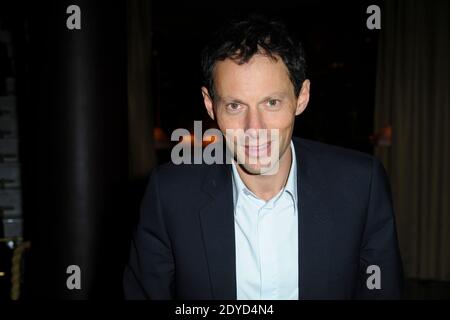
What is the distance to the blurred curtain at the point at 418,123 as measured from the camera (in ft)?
13.5

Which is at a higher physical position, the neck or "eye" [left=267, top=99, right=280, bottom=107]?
"eye" [left=267, top=99, right=280, bottom=107]

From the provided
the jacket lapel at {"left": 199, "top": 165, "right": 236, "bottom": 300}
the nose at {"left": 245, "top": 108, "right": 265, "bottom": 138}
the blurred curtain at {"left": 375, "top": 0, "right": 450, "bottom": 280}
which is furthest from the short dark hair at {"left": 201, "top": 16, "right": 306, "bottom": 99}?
the blurred curtain at {"left": 375, "top": 0, "right": 450, "bottom": 280}

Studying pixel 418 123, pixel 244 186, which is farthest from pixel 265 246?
pixel 418 123

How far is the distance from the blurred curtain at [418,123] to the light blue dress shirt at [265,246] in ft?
10.6

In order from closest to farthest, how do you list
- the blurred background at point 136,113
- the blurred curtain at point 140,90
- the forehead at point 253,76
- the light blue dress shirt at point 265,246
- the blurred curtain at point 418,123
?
the forehead at point 253,76, the light blue dress shirt at point 265,246, the blurred background at point 136,113, the blurred curtain at point 418,123, the blurred curtain at point 140,90

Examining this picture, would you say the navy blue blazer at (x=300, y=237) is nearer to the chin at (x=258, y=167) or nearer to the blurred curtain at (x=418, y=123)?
the chin at (x=258, y=167)

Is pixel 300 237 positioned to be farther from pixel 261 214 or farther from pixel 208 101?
pixel 208 101

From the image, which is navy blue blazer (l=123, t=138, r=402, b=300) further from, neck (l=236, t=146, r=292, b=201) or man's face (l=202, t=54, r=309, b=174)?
man's face (l=202, t=54, r=309, b=174)

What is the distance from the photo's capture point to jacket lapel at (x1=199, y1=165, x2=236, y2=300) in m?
1.41

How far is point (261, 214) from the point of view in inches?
58.2

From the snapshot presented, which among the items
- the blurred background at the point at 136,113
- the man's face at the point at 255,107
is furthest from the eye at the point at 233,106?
the blurred background at the point at 136,113

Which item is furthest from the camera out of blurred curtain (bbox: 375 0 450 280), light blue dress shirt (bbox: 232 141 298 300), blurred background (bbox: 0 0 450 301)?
blurred curtain (bbox: 375 0 450 280)

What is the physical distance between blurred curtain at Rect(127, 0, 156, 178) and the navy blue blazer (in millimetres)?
3245

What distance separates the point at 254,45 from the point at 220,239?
654 mm
